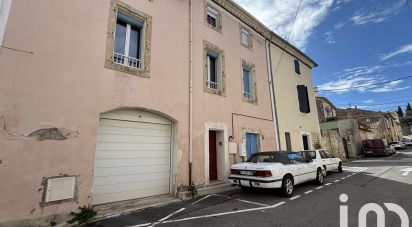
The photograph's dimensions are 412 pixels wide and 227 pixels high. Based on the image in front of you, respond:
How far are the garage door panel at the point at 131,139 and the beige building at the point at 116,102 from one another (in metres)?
0.03

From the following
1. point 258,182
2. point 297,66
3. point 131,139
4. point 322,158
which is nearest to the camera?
point 258,182

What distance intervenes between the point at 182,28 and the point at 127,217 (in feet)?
22.6

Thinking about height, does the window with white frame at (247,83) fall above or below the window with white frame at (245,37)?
below

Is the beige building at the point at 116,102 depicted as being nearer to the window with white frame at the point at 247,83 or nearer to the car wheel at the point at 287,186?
the window with white frame at the point at 247,83

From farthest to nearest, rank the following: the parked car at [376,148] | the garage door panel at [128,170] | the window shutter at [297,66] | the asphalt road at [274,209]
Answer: the parked car at [376,148], the window shutter at [297,66], the garage door panel at [128,170], the asphalt road at [274,209]

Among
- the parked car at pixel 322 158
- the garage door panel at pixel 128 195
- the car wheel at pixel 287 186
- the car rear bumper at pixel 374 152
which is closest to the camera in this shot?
the garage door panel at pixel 128 195

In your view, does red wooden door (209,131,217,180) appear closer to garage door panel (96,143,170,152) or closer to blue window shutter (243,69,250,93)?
garage door panel (96,143,170,152)

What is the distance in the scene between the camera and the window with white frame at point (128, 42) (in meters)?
6.83

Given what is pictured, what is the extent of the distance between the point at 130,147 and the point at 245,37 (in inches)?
350

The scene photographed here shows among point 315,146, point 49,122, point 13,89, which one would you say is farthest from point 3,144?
point 315,146

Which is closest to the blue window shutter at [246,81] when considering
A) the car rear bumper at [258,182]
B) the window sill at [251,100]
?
the window sill at [251,100]

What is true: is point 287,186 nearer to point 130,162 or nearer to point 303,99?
point 130,162

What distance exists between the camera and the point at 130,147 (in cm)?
671

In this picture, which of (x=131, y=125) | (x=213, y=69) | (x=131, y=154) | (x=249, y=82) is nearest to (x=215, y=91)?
(x=213, y=69)
